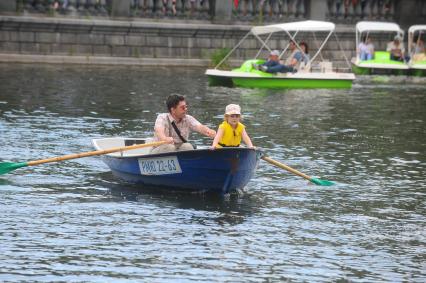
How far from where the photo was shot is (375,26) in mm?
43844

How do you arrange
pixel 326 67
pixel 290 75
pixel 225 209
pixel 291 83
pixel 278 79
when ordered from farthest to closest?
pixel 326 67 → pixel 291 83 → pixel 290 75 → pixel 278 79 → pixel 225 209

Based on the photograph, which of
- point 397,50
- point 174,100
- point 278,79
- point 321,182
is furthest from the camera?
point 397,50

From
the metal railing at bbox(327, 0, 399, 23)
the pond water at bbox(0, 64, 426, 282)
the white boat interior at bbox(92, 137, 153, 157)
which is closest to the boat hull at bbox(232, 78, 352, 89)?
the pond water at bbox(0, 64, 426, 282)

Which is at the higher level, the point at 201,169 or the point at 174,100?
the point at 174,100

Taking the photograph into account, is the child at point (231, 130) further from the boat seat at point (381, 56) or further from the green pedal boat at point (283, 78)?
the boat seat at point (381, 56)

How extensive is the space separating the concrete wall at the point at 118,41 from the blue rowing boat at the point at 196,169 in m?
22.0

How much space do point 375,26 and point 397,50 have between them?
143cm

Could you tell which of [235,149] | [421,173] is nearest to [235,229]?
[235,149]

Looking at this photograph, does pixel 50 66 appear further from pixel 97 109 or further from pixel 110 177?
pixel 110 177

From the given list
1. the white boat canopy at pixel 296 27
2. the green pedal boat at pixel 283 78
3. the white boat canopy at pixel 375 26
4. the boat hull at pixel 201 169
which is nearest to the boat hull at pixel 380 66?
the white boat canopy at pixel 375 26

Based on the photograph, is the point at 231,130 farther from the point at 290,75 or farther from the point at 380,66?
the point at 380,66

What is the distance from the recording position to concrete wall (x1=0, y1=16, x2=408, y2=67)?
1490 inches

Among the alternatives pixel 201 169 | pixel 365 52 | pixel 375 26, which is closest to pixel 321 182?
pixel 201 169

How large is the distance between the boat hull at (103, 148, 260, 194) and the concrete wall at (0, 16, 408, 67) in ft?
72.5
